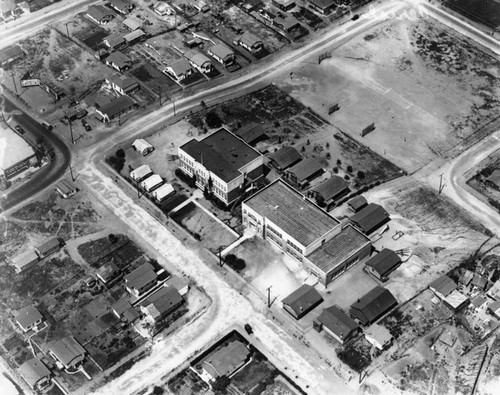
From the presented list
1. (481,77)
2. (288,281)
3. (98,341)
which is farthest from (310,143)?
(98,341)

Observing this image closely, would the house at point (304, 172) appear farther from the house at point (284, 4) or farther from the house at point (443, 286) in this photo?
the house at point (284, 4)

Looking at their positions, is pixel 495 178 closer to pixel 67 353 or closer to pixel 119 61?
pixel 67 353

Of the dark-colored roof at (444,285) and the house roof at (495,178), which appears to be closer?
the dark-colored roof at (444,285)

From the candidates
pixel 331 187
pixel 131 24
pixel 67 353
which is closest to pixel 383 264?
pixel 331 187

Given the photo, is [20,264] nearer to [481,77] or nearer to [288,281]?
[288,281]

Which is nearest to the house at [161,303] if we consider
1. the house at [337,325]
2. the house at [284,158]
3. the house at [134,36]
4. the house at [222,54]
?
the house at [337,325]

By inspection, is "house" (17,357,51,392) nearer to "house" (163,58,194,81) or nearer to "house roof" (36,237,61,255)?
"house roof" (36,237,61,255)

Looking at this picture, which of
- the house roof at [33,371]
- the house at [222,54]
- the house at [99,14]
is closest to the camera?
the house roof at [33,371]
